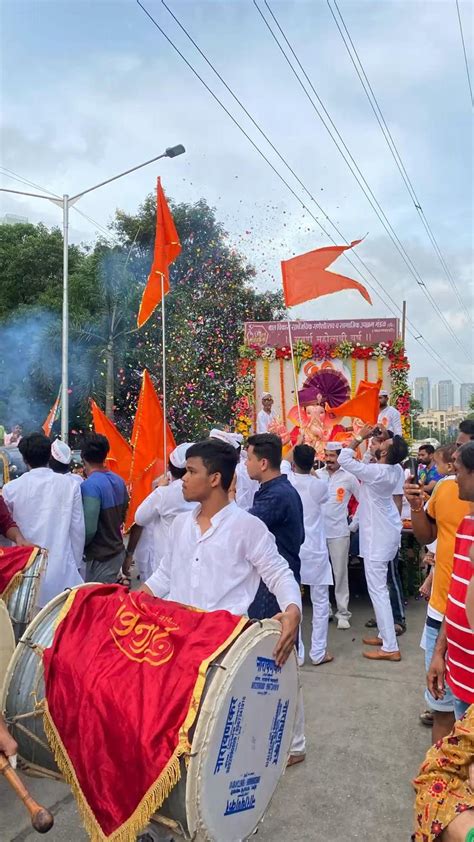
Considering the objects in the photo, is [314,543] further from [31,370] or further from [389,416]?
[31,370]

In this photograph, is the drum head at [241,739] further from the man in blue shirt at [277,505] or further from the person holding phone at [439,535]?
the man in blue shirt at [277,505]

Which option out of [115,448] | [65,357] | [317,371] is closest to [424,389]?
[65,357]

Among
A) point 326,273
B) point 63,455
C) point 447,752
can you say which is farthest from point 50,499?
point 326,273

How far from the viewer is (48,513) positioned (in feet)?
15.3

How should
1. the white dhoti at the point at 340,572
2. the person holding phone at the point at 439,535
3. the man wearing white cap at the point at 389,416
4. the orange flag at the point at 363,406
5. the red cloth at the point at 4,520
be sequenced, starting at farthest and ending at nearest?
1. the man wearing white cap at the point at 389,416
2. the orange flag at the point at 363,406
3. the white dhoti at the point at 340,572
4. the red cloth at the point at 4,520
5. the person holding phone at the point at 439,535

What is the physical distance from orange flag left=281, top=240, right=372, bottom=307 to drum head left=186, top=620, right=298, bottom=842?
602cm

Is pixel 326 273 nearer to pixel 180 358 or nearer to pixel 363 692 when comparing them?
pixel 363 692

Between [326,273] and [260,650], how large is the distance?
249 inches

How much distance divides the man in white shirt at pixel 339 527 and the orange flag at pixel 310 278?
2149mm

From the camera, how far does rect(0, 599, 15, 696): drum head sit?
9.87ft

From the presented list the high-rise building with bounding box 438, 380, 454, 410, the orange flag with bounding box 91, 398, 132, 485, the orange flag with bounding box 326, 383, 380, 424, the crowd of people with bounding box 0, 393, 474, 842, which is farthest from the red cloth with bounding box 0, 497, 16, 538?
the high-rise building with bounding box 438, 380, 454, 410

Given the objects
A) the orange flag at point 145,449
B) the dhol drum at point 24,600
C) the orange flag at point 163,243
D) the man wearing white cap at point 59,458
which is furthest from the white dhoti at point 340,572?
the dhol drum at point 24,600

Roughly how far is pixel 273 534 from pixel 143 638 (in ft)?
5.70

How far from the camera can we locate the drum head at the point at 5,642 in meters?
3.01
